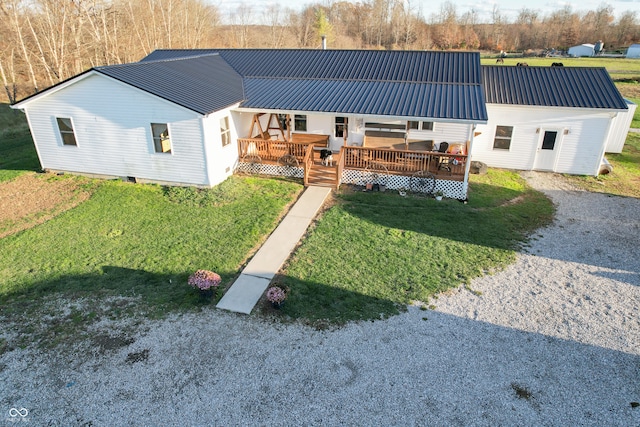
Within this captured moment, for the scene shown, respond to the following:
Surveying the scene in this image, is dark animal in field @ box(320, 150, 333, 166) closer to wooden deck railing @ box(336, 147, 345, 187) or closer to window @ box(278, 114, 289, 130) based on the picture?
wooden deck railing @ box(336, 147, 345, 187)

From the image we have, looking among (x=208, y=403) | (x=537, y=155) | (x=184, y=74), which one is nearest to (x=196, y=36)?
(x=184, y=74)

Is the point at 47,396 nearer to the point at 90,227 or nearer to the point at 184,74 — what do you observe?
the point at 90,227

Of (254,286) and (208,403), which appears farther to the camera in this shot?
(254,286)

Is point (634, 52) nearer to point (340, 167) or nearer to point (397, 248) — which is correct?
point (340, 167)

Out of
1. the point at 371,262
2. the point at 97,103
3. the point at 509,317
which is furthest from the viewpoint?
the point at 97,103

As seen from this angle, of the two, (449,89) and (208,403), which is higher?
(449,89)

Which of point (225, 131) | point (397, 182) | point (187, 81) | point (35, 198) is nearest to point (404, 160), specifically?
point (397, 182)

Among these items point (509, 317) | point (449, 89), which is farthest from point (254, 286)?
point (449, 89)

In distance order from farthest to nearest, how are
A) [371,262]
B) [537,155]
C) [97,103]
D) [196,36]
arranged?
1. [196,36]
2. [537,155]
3. [97,103]
4. [371,262]
